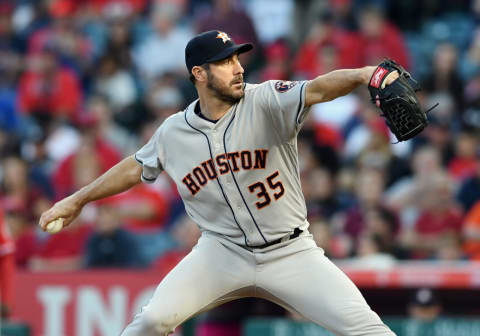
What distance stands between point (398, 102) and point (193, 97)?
6621mm

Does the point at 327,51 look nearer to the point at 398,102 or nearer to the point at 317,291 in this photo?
the point at 317,291

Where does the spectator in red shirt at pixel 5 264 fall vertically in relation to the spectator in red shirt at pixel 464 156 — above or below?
A: above

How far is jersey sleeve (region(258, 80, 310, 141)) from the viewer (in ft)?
15.8

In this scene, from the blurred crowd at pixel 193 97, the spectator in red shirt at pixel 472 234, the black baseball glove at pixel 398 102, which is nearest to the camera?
the black baseball glove at pixel 398 102

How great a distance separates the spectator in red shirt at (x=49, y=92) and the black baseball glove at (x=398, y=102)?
7.84 meters

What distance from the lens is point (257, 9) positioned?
11969 millimetres

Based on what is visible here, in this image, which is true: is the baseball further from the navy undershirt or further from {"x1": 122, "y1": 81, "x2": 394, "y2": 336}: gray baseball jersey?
the navy undershirt

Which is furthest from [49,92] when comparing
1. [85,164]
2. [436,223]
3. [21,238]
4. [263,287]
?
[263,287]

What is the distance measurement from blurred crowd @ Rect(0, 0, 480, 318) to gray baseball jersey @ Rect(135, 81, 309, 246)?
2217 millimetres

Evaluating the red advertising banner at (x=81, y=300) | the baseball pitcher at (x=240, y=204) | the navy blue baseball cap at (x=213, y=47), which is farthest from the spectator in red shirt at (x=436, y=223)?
the navy blue baseball cap at (x=213, y=47)

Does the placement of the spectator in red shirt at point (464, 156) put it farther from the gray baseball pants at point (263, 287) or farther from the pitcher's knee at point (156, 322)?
the pitcher's knee at point (156, 322)

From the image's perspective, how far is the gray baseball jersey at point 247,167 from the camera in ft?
16.5

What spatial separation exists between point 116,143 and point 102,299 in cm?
308

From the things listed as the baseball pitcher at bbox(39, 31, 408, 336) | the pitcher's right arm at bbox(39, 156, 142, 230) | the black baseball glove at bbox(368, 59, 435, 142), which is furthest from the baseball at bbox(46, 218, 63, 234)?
the black baseball glove at bbox(368, 59, 435, 142)
